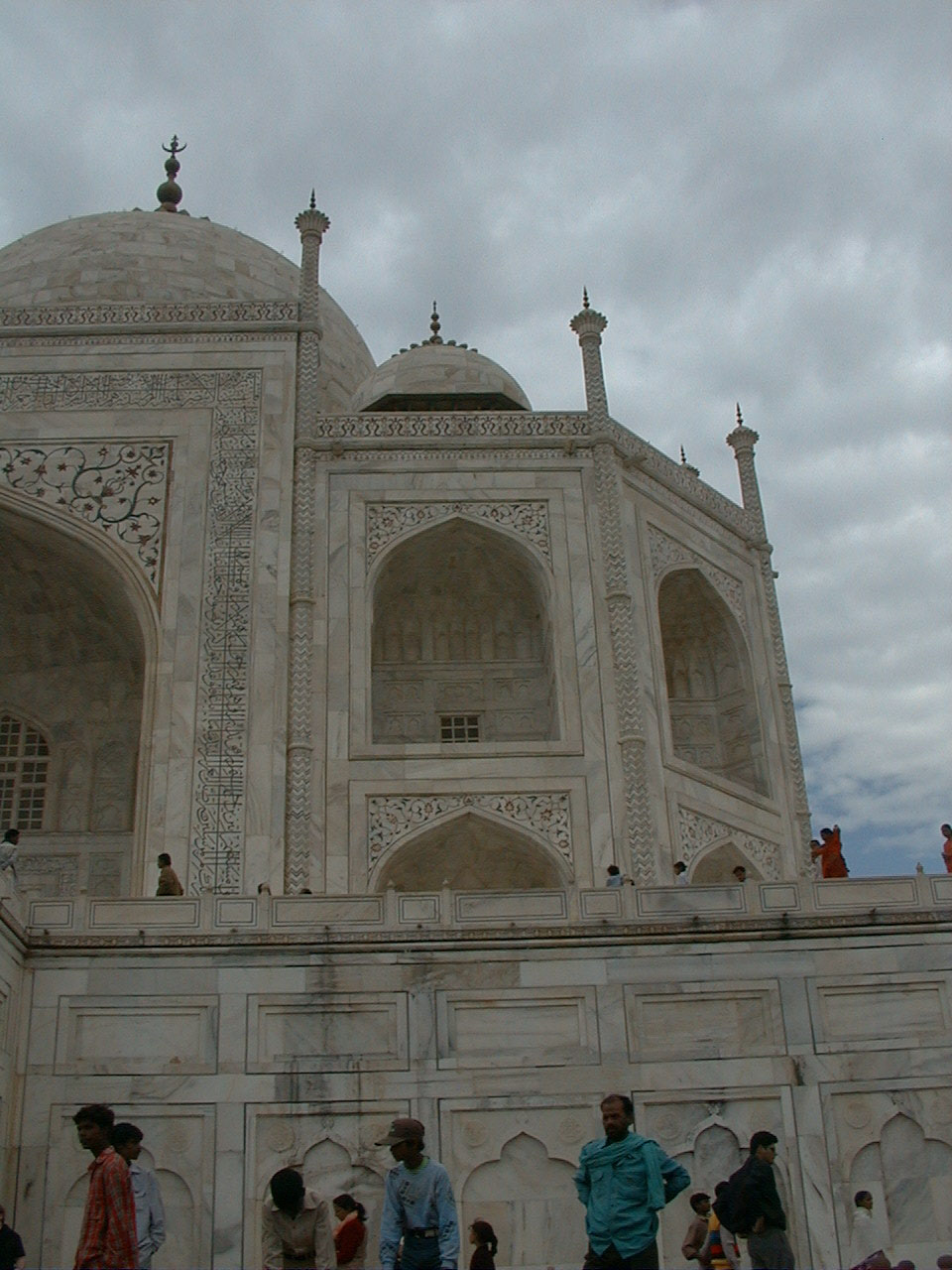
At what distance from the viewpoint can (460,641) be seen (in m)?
17.2

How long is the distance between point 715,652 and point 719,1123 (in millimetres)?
9121

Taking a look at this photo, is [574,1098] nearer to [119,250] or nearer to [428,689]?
[428,689]

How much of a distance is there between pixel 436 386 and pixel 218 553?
4.80m

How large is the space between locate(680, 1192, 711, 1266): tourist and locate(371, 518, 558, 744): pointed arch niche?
8237mm

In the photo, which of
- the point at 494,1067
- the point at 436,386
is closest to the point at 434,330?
the point at 436,386

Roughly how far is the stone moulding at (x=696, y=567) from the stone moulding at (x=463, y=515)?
54.5 inches

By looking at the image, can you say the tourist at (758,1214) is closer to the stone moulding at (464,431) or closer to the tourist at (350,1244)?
the tourist at (350,1244)

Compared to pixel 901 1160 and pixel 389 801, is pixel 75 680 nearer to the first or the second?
pixel 389 801

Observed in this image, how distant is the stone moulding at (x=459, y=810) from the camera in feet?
47.8

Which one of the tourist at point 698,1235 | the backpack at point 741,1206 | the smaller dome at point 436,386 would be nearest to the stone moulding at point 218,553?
the smaller dome at point 436,386

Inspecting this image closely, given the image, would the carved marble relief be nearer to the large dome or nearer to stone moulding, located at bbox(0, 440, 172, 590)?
stone moulding, located at bbox(0, 440, 172, 590)

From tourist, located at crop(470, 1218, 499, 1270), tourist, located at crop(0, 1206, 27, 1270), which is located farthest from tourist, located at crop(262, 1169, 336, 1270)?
tourist, located at crop(470, 1218, 499, 1270)

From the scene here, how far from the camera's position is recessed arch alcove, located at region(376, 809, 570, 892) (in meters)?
14.7

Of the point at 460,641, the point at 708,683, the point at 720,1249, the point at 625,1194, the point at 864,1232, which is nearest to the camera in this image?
the point at 625,1194
